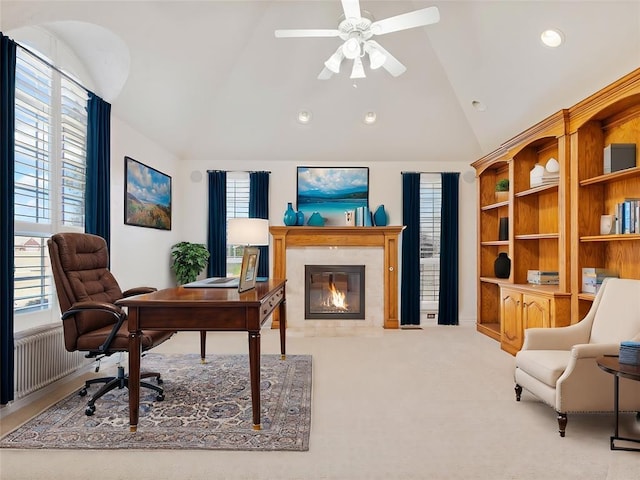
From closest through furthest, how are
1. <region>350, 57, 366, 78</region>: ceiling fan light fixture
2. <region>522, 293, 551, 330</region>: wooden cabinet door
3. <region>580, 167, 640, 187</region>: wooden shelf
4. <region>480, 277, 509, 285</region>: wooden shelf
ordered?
<region>580, 167, 640, 187</region>: wooden shelf
<region>350, 57, 366, 78</region>: ceiling fan light fixture
<region>522, 293, 551, 330</region>: wooden cabinet door
<region>480, 277, 509, 285</region>: wooden shelf

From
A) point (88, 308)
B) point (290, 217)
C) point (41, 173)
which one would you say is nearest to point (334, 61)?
point (290, 217)

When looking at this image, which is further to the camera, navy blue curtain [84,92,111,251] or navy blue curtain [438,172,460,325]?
navy blue curtain [438,172,460,325]

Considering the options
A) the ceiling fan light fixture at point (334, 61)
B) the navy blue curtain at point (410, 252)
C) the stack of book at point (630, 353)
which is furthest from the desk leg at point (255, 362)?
the navy blue curtain at point (410, 252)

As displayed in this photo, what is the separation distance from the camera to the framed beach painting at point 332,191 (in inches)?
242

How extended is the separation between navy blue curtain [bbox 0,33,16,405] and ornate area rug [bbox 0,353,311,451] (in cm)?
44

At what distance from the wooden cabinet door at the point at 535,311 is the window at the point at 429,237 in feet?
6.40

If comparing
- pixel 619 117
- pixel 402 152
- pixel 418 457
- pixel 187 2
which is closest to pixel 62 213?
pixel 187 2

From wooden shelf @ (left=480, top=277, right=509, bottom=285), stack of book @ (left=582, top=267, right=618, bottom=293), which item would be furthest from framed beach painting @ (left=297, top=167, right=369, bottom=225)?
stack of book @ (left=582, top=267, right=618, bottom=293)

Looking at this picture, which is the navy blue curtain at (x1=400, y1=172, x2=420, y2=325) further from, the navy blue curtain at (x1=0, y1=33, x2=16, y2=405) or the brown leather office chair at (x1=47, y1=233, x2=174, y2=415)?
the navy blue curtain at (x1=0, y1=33, x2=16, y2=405)

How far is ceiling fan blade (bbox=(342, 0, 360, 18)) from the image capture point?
2865 mm

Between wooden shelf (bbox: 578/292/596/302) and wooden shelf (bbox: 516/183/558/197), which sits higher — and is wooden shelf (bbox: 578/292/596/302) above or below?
below

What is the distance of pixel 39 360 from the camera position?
3064mm


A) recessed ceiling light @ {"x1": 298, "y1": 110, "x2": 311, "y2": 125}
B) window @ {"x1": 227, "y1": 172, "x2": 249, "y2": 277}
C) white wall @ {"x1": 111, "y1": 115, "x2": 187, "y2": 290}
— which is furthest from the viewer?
window @ {"x1": 227, "y1": 172, "x2": 249, "y2": 277}

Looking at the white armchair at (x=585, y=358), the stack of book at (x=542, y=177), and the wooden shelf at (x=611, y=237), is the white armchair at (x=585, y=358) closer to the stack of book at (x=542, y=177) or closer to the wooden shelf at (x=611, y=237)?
the wooden shelf at (x=611, y=237)
